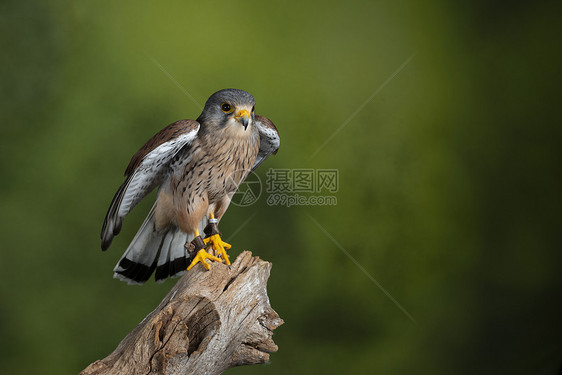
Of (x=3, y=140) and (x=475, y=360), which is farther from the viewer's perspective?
(x=475, y=360)

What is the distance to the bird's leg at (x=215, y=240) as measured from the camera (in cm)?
215

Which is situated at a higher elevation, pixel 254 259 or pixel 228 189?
pixel 228 189

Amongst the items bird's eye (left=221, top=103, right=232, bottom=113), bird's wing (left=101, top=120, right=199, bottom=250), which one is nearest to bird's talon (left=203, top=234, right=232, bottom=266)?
bird's wing (left=101, top=120, right=199, bottom=250)

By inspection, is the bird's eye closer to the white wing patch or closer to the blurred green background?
the white wing patch

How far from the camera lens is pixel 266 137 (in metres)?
2.29

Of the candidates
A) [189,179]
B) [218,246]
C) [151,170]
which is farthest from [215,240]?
[151,170]

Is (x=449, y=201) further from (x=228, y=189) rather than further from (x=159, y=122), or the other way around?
(x=159, y=122)

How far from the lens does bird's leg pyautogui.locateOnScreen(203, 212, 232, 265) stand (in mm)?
2146

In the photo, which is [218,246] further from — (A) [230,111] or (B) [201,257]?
(A) [230,111]

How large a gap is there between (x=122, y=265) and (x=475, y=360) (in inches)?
85.8

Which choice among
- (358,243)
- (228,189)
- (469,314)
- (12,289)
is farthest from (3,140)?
(469,314)

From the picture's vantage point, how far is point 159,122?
276 centimetres

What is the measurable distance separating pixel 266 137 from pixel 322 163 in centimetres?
75

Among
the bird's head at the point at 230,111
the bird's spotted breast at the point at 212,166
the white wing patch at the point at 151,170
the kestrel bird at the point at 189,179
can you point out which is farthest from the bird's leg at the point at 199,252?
the bird's head at the point at 230,111
